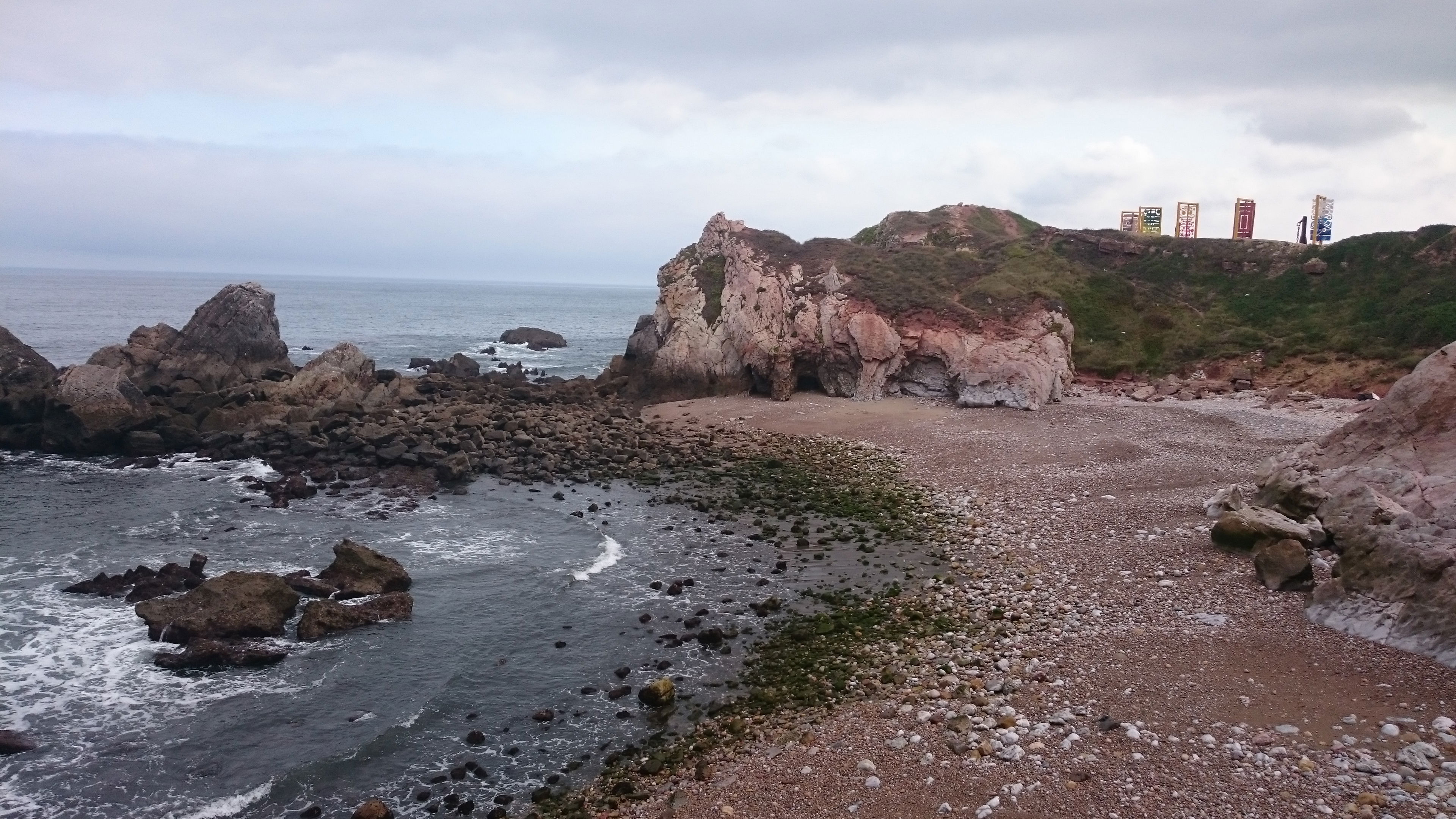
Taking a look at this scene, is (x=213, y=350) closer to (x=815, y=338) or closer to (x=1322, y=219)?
(x=815, y=338)

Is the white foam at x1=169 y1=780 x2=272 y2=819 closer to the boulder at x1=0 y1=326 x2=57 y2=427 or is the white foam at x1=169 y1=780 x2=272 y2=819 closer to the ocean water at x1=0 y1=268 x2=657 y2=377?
the boulder at x1=0 y1=326 x2=57 y2=427

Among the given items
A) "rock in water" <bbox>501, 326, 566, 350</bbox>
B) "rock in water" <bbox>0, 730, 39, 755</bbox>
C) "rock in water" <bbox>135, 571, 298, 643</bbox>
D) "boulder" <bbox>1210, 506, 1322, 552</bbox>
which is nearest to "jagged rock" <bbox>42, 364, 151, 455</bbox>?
"rock in water" <bbox>135, 571, 298, 643</bbox>

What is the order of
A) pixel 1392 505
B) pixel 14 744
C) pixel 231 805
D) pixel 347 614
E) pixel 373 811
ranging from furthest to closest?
pixel 347 614, pixel 1392 505, pixel 14 744, pixel 231 805, pixel 373 811

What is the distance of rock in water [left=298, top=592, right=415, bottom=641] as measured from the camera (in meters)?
19.0

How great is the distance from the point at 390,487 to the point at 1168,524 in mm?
24439

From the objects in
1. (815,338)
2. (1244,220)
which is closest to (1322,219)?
(1244,220)

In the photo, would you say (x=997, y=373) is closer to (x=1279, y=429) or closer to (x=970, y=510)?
(x=1279, y=429)

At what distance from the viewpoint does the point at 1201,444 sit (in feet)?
101

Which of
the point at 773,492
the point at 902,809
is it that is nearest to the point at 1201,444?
the point at 773,492

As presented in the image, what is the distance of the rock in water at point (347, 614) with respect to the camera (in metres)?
19.0

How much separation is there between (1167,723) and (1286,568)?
6.25m

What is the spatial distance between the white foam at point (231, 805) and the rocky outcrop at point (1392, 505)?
1701 cm

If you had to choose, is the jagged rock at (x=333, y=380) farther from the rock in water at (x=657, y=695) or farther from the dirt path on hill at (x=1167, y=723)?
the dirt path on hill at (x=1167, y=723)

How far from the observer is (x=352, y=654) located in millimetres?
18297
